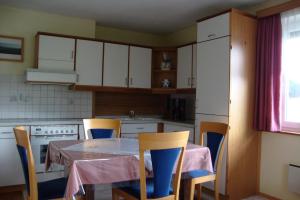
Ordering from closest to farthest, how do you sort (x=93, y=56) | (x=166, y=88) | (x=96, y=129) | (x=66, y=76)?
1. (x=96, y=129)
2. (x=66, y=76)
3. (x=93, y=56)
4. (x=166, y=88)

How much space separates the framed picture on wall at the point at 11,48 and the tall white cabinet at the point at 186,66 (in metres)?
2.33

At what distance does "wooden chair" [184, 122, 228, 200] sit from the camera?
2.50 metres

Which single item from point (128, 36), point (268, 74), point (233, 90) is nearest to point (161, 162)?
point (233, 90)

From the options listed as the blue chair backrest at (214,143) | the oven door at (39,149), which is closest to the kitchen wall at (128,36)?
the oven door at (39,149)

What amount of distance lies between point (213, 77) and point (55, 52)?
2.17 m

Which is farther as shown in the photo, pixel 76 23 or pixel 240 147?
pixel 76 23

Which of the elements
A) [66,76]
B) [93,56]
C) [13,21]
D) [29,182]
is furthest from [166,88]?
[29,182]

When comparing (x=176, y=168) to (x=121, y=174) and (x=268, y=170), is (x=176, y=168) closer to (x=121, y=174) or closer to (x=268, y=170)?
(x=121, y=174)

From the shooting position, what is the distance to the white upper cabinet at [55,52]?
12.2 feet

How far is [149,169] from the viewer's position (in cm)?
195

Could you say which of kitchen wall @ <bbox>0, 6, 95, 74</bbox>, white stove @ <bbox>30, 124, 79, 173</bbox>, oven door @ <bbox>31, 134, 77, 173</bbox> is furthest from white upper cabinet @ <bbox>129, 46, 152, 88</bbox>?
oven door @ <bbox>31, 134, 77, 173</bbox>

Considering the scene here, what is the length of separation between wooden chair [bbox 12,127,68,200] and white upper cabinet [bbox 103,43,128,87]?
7.36 ft

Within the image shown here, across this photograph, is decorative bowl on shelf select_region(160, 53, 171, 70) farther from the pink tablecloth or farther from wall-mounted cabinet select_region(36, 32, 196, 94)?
the pink tablecloth

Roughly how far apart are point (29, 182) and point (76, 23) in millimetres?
2914
